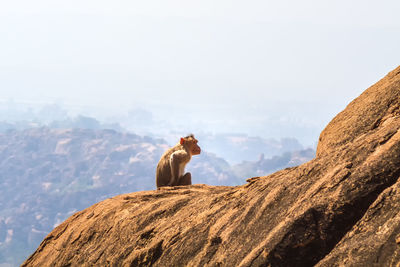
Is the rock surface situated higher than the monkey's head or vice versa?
the monkey's head

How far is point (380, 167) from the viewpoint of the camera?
9.88m

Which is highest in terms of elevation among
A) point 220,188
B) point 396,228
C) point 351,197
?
point 220,188

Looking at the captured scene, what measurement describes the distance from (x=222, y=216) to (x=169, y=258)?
6.50 ft

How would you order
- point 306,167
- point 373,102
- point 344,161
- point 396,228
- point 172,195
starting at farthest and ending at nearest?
point 172,195, point 373,102, point 306,167, point 344,161, point 396,228

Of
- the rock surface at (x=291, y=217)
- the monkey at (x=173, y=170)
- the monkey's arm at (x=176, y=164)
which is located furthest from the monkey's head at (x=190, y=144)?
the rock surface at (x=291, y=217)

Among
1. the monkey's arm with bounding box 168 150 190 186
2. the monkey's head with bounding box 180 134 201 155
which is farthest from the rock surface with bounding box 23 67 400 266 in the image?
the monkey's head with bounding box 180 134 201 155

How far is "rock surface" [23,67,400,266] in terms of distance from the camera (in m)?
9.30

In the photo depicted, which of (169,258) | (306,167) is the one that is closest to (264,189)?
(306,167)

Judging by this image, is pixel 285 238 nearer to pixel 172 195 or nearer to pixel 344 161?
pixel 344 161

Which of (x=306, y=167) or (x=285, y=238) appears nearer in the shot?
(x=285, y=238)

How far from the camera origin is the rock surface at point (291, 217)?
9.30 m

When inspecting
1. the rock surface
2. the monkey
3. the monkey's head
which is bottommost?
the rock surface

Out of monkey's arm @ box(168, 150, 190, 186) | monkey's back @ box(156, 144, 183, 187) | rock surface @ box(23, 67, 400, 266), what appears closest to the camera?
rock surface @ box(23, 67, 400, 266)

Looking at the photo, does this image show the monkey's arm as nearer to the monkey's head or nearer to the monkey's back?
the monkey's back
